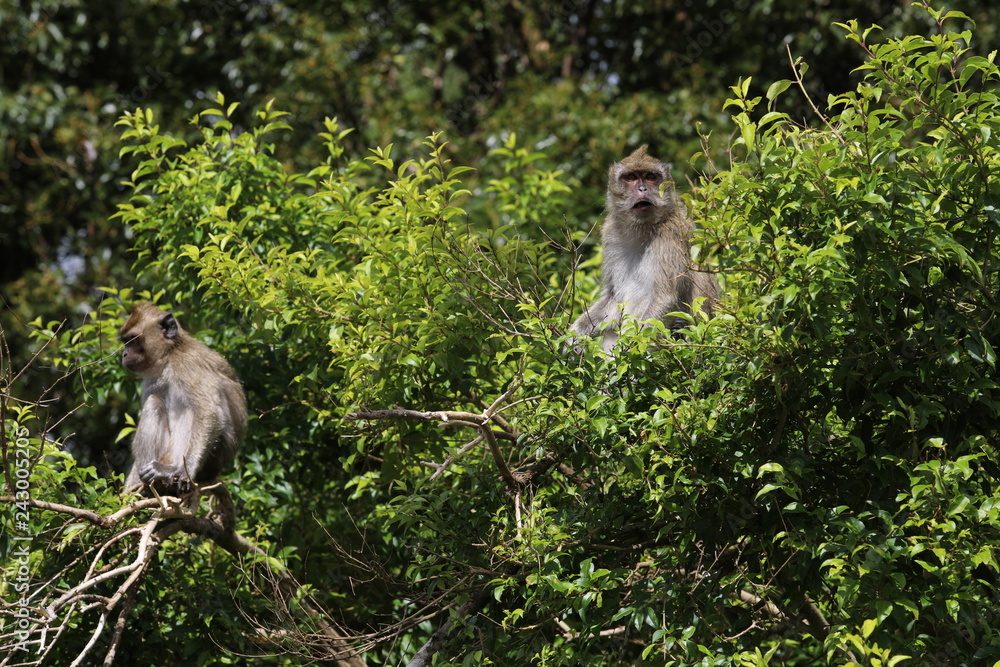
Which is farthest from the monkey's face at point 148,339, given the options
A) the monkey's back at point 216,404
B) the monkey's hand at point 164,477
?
the monkey's hand at point 164,477

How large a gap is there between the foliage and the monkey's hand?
377mm

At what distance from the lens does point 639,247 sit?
6855 millimetres

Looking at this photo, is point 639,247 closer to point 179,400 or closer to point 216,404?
point 216,404

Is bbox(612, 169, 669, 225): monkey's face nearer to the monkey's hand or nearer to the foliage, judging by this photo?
the foliage

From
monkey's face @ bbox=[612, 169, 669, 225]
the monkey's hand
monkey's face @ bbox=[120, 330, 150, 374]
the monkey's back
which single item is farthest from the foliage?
monkey's face @ bbox=[612, 169, 669, 225]

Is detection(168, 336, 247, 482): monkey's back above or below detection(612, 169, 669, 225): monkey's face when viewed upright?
below

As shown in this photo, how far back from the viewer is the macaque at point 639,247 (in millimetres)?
6484

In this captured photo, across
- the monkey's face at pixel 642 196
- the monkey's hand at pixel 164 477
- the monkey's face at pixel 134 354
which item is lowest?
the monkey's hand at pixel 164 477

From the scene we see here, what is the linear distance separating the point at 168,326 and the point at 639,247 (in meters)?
3.07

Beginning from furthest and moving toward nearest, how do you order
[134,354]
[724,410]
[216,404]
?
[134,354] < [216,404] < [724,410]


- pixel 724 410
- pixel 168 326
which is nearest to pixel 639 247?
pixel 724 410

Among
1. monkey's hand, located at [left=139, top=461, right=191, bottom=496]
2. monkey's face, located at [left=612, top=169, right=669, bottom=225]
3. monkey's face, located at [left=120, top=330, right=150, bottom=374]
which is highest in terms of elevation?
monkey's face, located at [left=612, top=169, right=669, bottom=225]

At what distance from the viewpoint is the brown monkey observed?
6656mm

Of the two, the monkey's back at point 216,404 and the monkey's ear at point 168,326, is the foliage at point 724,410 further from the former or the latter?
the monkey's ear at point 168,326
